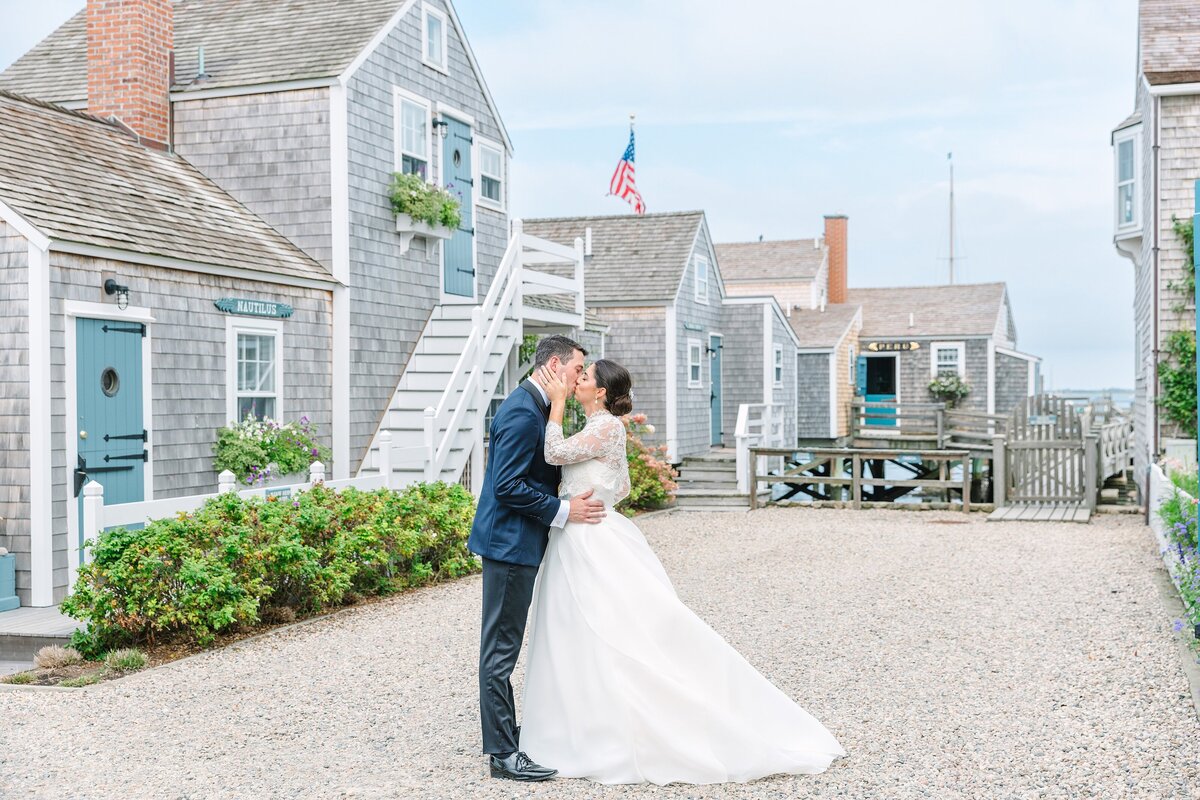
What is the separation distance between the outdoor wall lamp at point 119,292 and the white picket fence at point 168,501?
80.1 inches

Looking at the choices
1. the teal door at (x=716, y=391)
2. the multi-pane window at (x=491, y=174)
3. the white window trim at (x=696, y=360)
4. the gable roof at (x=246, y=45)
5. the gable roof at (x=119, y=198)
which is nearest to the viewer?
the gable roof at (x=119, y=198)

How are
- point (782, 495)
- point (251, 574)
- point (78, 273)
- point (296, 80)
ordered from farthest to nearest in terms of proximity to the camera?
point (782, 495) < point (296, 80) < point (78, 273) < point (251, 574)

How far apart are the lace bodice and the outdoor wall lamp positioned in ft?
23.2

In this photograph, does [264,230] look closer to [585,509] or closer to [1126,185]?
[585,509]

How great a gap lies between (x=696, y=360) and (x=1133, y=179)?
8.97 meters

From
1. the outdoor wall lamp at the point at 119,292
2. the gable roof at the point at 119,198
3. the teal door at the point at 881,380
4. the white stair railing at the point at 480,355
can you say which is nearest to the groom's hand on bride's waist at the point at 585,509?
the gable roof at the point at 119,198

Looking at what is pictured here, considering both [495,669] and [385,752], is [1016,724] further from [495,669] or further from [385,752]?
[385,752]

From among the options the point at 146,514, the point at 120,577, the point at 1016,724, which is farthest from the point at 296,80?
the point at 1016,724

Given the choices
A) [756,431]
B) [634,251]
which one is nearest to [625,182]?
[634,251]

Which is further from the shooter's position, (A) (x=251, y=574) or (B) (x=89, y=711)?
(A) (x=251, y=574)

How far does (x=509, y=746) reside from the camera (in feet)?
17.5

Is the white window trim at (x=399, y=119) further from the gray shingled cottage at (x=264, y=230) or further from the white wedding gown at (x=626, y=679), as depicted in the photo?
the white wedding gown at (x=626, y=679)

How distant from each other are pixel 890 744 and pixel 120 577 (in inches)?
203

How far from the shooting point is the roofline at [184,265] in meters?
10.5
